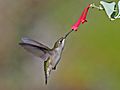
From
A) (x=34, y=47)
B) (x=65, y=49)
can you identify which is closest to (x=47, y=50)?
(x=34, y=47)

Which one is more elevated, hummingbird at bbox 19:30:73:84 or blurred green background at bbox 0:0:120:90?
blurred green background at bbox 0:0:120:90

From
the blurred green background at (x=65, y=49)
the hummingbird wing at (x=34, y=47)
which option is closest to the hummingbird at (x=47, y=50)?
the hummingbird wing at (x=34, y=47)

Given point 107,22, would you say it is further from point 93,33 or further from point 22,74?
point 22,74

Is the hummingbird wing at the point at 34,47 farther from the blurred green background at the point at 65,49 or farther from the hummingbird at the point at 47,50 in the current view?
the blurred green background at the point at 65,49

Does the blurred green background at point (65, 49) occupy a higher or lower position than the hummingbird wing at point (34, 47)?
higher

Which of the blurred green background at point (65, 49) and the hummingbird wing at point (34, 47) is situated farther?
the blurred green background at point (65, 49)

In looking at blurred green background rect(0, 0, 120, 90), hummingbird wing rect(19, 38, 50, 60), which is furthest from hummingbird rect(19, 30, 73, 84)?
blurred green background rect(0, 0, 120, 90)

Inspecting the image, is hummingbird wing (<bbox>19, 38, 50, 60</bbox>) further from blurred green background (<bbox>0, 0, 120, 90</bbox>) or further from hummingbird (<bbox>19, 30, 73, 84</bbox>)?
blurred green background (<bbox>0, 0, 120, 90</bbox>)

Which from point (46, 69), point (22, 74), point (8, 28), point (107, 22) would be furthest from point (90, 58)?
point (46, 69)
